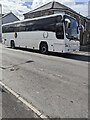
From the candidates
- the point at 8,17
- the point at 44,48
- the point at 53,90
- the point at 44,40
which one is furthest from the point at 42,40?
the point at 8,17

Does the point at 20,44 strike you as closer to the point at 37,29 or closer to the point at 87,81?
the point at 37,29

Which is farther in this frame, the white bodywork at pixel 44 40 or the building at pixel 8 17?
the building at pixel 8 17

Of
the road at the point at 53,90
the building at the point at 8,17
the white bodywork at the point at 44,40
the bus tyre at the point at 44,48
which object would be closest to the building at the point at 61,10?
the white bodywork at the point at 44,40

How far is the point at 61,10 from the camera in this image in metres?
32.8

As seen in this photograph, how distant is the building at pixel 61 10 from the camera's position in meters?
33.1

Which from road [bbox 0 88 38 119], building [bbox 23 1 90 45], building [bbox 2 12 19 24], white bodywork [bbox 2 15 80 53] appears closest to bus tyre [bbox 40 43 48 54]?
white bodywork [bbox 2 15 80 53]

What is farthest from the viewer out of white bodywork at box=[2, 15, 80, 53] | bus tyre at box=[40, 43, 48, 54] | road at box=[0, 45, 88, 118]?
bus tyre at box=[40, 43, 48, 54]

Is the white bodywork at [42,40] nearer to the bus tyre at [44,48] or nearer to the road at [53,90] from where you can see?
the bus tyre at [44,48]

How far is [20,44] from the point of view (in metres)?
21.8

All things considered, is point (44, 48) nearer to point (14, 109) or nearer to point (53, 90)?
point (53, 90)

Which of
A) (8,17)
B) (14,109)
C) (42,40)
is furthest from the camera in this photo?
(8,17)

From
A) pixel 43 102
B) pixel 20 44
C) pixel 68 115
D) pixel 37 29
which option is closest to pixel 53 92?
pixel 43 102

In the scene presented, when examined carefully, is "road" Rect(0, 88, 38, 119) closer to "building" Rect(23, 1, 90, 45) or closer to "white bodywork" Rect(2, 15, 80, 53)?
"white bodywork" Rect(2, 15, 80, 53)

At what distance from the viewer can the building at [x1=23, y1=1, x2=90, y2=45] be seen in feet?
109
